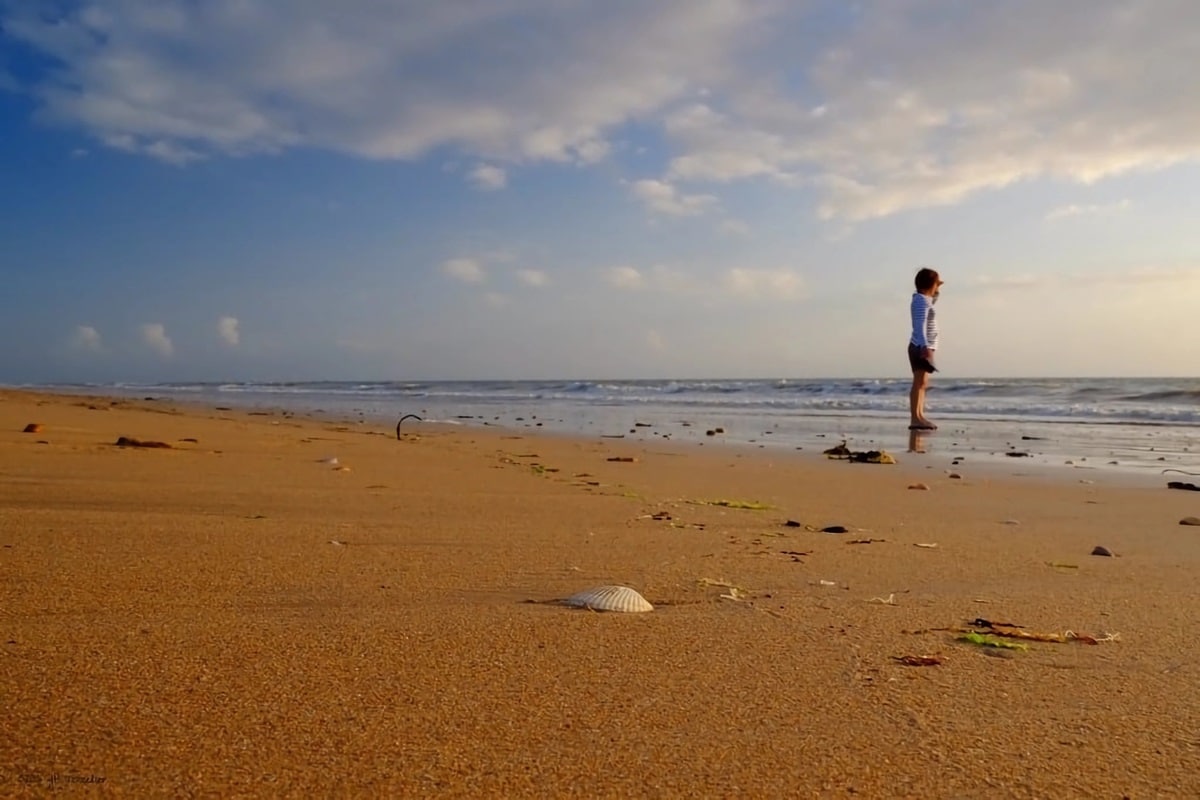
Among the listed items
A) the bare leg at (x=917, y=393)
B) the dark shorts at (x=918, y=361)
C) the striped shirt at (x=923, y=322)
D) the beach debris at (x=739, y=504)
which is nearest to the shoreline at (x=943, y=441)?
the bare leg at (x=917, y=393)

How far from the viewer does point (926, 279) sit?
24.3 ft

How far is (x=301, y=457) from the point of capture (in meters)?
6.73

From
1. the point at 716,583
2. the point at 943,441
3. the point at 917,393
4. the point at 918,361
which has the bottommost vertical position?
the point at 943,441

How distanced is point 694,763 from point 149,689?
0.93 meters

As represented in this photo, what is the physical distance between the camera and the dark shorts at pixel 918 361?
25.1 ft

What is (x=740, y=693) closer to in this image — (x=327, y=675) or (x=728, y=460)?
(x=327, y=675)

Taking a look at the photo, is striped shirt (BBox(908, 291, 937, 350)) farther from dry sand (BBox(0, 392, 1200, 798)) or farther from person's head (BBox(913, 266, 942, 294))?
dry sand (BBox(0, 392, 1200, 798))

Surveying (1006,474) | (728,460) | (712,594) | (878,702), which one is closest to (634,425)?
(728,460)

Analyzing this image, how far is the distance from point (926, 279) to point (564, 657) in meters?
6.41

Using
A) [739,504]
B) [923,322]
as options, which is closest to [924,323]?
[923,322]

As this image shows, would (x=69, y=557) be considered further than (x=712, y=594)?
Yes

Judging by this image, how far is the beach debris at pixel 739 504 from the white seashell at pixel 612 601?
2261 millimetres

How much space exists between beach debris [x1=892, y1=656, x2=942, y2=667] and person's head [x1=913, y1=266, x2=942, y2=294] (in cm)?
603

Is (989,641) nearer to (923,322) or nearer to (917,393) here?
(923,322)
